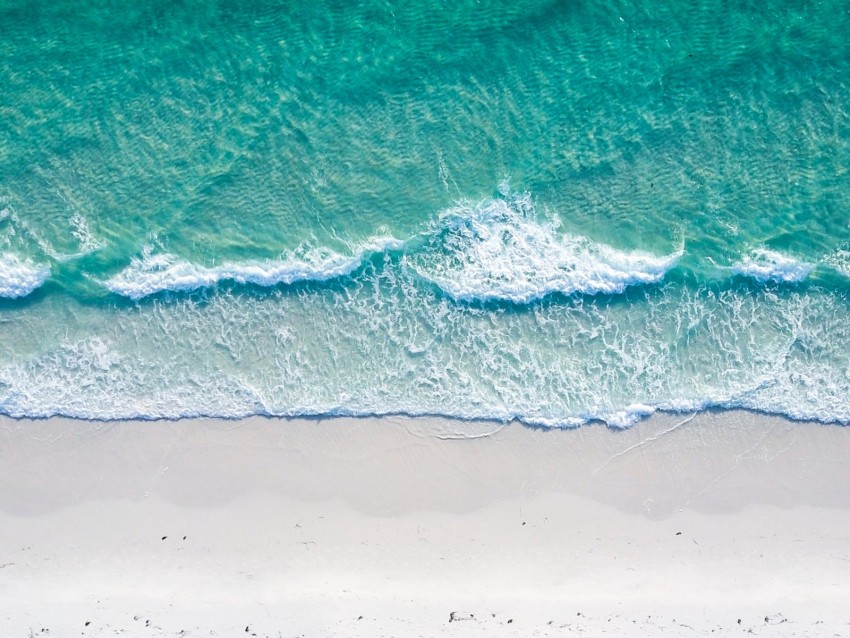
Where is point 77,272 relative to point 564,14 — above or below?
below

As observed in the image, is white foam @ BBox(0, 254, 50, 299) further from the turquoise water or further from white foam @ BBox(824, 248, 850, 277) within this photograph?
white foam @ BBox(824, 248, 850, 277)

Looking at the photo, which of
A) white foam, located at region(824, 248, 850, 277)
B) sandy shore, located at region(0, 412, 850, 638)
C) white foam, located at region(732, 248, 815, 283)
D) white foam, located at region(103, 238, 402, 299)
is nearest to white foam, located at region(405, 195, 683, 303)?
white foam, located at region(103, 238, 402, 299)

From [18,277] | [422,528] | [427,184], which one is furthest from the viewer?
[427,184]

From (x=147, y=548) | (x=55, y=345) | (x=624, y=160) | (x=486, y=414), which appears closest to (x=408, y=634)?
(x=486, y=414)

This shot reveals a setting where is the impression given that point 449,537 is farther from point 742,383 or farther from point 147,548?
point 742,383

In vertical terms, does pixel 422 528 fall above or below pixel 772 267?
below

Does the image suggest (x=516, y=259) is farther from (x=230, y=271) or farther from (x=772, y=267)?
(x=230, y=271)

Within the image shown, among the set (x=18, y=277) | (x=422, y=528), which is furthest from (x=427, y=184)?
(x=18, y=277)
